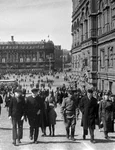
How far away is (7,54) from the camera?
17400 cm

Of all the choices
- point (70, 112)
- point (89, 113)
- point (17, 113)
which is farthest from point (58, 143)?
point (17, 113)

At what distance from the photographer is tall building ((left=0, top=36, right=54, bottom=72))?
16875 centimetres

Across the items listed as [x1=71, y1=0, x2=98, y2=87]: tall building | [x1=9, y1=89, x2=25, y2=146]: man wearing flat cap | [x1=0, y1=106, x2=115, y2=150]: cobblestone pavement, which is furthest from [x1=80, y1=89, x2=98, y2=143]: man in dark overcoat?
[x1=71, y1=0, x2=98, y2=87]: tall building

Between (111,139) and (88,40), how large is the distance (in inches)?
1061

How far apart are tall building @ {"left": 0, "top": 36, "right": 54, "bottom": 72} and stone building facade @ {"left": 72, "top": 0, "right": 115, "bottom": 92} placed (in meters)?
126

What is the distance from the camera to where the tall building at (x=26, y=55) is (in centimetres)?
16875

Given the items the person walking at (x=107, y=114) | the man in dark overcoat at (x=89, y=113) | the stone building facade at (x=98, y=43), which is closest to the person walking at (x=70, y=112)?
the man in dark overcoat at (x=89, y=113)

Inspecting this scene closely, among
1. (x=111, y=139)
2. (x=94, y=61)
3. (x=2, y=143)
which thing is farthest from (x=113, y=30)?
(x=2, y=143)

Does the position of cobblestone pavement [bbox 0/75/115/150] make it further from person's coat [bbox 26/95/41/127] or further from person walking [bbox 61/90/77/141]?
person's coat [bbox 26/95/41/127]

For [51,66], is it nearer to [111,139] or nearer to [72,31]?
[72,31]

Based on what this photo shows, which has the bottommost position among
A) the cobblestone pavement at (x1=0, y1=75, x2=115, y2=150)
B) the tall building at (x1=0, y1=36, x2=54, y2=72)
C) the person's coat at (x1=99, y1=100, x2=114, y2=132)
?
the cobblestone pavement at (x1=0, y1=75, x2=115, y2=150)

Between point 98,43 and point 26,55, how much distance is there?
467ft

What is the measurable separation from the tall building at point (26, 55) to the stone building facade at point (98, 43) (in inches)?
4969

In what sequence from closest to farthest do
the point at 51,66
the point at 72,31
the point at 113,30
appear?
the point at 113,30
the point at 72,31
the point at 51,66
